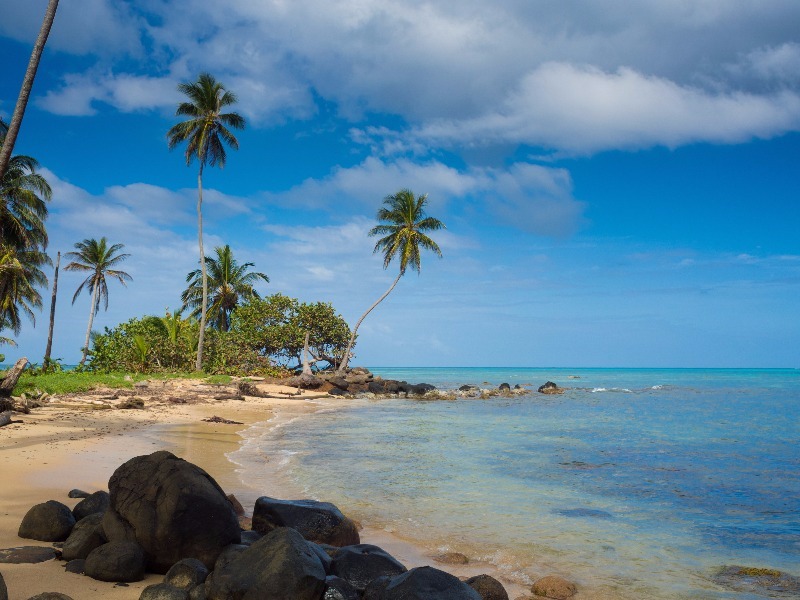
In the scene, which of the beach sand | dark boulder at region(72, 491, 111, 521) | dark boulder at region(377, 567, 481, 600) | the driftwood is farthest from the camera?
the driftwood

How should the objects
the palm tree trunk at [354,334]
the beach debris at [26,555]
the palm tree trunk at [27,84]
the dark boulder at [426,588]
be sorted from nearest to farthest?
the dark boulder at [426,588] < the beach debris at [26,555] < the palm tree trunk at [27,84] < the palm tree trunk at [354,334]

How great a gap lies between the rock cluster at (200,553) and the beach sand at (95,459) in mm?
194

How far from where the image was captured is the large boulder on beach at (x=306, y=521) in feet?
20.2

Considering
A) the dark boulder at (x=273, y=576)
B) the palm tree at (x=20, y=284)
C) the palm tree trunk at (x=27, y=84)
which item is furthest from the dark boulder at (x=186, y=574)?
the palm tree at (x=20, y=284)

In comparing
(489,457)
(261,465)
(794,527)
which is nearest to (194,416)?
(261,465)

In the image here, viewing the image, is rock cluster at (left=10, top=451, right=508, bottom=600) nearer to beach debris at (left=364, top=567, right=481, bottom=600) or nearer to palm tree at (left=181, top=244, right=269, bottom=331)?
beach debris at (left=364, top=567, right=481, bottom=600)

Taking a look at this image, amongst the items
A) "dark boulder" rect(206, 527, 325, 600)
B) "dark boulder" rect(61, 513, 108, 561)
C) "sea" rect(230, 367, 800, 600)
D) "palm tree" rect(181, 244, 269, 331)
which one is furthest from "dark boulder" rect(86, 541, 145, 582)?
"palm tree" rect(181, 244, 269, 331)

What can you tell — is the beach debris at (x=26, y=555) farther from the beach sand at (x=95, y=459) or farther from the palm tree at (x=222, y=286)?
the palm tree at (x=222, y=286)

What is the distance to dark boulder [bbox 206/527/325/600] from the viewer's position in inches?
162

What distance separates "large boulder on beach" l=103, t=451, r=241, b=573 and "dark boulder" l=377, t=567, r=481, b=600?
5.50 ft

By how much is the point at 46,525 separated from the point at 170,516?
1.51m

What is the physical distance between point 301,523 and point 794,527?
707 centimetres

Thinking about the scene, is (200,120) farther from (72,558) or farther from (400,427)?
(72,558)

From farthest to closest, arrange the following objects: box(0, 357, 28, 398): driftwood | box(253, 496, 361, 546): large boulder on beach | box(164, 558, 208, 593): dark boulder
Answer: box(0, 357, 28, 398): driftwood, box(253, 496, 361, 546): large boulder on beach, box(164, 558, 208, 593): dark boulder
